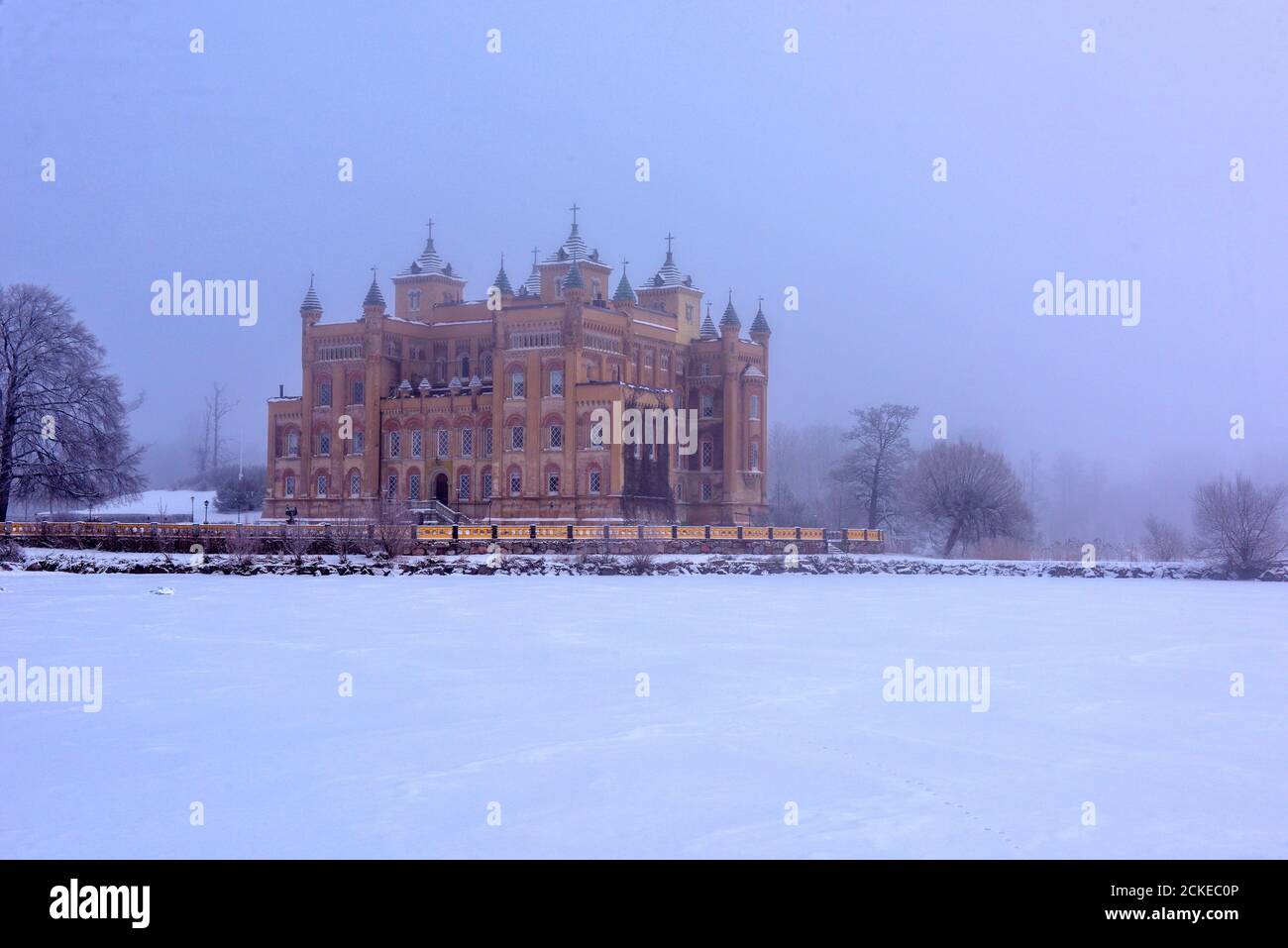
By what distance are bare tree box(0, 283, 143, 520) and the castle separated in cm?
1243

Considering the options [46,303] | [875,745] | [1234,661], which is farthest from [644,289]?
[875,745]

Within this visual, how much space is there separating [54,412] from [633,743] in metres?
47.0

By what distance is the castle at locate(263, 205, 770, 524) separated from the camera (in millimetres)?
63438

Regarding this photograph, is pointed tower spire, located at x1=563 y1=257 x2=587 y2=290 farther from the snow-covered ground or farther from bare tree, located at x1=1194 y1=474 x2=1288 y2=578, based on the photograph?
the snow-covered ground

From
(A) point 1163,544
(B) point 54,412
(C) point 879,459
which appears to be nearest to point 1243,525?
(A) point 1163,544

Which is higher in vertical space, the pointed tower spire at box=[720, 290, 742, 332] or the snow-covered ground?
the pointed tower spire at box=[720, 290, 742, 332]

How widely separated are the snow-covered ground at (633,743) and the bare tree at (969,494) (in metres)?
44.1

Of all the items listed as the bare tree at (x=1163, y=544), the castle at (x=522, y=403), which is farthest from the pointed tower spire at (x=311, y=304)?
the bare tree at (x=1163, y=544)

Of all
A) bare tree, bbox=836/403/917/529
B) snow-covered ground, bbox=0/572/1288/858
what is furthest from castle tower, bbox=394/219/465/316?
snow-covered ground, bbox=0/572/1288/858

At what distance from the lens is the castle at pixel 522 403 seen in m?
63.4

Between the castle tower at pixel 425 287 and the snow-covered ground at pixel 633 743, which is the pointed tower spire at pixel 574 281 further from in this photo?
the snow-covered ground at pixel 633 743

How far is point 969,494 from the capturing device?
65.1 meters

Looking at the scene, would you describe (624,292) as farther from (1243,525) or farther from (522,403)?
(1243,525)
